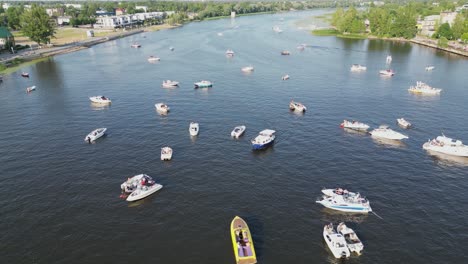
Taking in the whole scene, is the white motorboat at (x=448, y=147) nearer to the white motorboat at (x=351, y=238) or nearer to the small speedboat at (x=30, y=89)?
the white motorboat at (x=351, y=238)

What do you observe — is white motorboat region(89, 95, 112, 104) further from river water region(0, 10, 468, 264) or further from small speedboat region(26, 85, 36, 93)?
small speedboat region(26, 85, 36, 93)

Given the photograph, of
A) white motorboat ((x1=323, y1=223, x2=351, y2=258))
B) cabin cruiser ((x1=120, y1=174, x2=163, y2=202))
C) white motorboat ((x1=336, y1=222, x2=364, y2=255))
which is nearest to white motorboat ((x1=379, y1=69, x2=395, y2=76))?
white motorboat ((x1=336, y1=222, x2=364, y2=255))

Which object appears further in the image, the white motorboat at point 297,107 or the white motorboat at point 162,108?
the white motorboat at point 297,107

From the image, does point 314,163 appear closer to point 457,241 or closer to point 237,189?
point 237,189

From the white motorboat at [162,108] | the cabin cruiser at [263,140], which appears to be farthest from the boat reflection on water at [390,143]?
the white motorboat at [162,108]

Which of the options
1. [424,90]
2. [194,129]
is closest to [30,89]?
[194,129]
